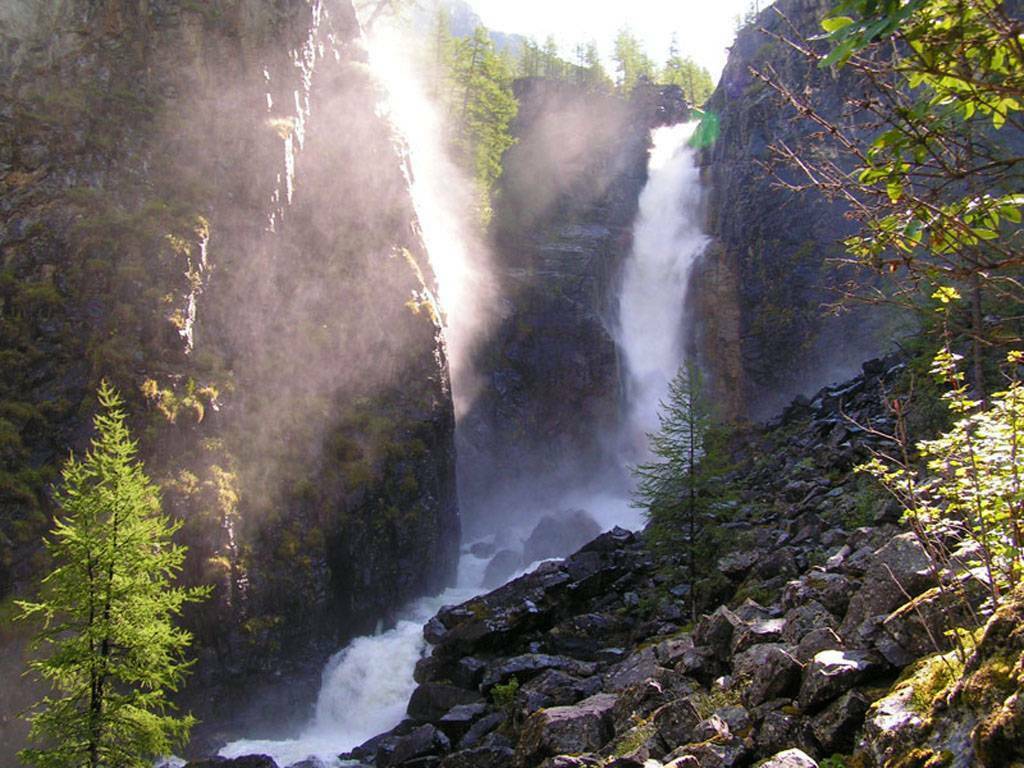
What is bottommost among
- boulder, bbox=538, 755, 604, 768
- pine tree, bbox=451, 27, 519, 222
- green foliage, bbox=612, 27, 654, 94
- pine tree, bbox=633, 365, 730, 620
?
boulder, bbox=538, 755, 604, 768

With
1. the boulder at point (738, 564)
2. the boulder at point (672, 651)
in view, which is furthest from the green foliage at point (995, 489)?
the boulder at point (738, 564)

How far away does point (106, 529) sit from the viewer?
38.9 feet

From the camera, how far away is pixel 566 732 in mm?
10781

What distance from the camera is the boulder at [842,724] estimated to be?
6.38m

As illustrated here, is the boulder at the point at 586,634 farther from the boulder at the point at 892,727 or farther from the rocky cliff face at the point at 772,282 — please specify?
the rocky cliff face at the point at 772,282

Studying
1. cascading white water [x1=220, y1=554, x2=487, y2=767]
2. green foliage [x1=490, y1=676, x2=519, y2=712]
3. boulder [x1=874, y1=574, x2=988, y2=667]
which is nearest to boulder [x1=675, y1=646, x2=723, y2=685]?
boulder [x1=874, y1=574, x2=988, y2=667]

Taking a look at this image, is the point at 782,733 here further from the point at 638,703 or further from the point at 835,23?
the point at 835,23

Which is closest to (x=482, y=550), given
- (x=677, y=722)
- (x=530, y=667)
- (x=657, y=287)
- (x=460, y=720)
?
(x=530, y=667)

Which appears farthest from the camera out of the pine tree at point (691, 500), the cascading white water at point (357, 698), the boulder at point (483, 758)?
the pine tree at point (691, 500)

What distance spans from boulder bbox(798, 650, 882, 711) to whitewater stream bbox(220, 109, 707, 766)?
562 inches

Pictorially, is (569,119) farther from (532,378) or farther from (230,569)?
(230,569)

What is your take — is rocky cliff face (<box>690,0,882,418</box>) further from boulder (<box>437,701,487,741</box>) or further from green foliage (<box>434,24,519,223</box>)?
boulder (<box>437,701,487,741</box>)

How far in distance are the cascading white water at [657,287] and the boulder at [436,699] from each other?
2385 cm

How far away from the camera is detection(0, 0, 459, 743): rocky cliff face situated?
20.3 meters
